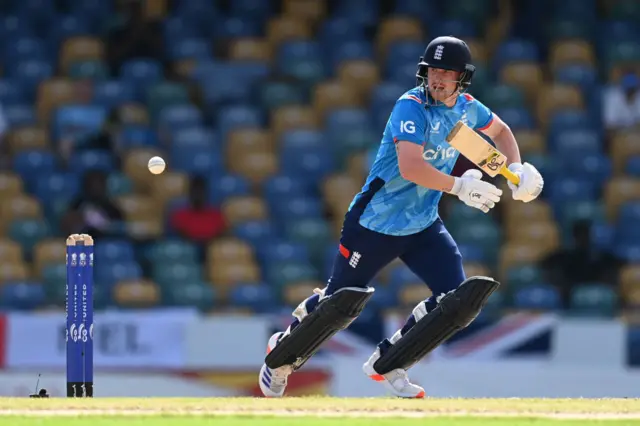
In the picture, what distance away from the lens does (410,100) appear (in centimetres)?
700

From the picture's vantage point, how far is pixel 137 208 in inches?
489

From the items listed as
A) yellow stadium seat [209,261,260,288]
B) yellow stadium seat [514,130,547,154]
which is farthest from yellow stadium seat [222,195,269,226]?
yellow stadium seat [514,130,547,154]

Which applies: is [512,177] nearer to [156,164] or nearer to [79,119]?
[156,164]

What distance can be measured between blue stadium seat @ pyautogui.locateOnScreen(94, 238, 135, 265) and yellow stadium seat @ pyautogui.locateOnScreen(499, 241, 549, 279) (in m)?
2.98

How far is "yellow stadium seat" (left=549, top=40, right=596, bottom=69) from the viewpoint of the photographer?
14.2 meters

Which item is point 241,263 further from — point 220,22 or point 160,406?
point 160,406

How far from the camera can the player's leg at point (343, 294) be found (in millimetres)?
7148

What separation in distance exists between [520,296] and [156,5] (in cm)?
509

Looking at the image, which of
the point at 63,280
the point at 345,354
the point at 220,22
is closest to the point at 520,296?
the point at 345,354

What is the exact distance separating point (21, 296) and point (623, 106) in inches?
222

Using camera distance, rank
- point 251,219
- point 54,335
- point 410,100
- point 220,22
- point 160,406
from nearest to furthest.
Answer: point 160,406 < point 410,100 < point 54,335 < point 251,219 < point 220,22

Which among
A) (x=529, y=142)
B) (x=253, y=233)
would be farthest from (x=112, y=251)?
(x=529, y=142)

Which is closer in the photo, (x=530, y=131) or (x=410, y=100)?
(x=410, y=100)

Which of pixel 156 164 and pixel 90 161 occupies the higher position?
pixel 90 161
